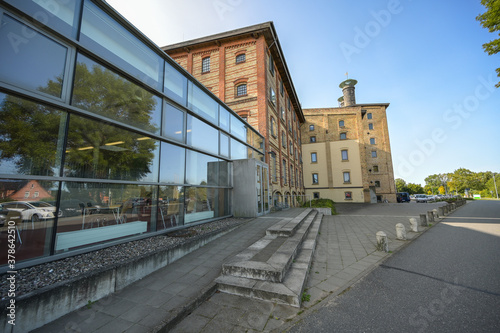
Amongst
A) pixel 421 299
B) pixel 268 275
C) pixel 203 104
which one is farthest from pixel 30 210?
pixel 421 299

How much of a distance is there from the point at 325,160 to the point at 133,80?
1148 inches

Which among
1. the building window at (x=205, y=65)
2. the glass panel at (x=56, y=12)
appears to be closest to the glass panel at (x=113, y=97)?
the glass panel at (x=56, y=12)

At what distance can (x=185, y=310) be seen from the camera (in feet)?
9.02

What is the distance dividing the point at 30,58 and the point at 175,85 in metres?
3.77

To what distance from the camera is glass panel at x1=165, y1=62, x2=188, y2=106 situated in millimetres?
6582

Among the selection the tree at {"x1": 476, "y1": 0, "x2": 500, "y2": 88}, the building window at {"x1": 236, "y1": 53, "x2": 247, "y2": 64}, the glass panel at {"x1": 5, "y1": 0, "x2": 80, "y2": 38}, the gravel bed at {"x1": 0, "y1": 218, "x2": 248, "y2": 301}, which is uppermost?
the building window at {"x1": 236, "y1": 53, "x2": 247, "y2": 64}

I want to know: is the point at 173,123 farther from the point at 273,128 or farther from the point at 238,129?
the point at 273,128

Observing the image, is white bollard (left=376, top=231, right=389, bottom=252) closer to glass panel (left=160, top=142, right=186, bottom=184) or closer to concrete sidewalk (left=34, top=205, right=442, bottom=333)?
concrete sidewalk (left=34, top=205, right=442, bottom=333)

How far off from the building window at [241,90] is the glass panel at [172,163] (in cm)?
1026

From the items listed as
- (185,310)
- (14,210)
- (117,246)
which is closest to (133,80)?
(14,210)

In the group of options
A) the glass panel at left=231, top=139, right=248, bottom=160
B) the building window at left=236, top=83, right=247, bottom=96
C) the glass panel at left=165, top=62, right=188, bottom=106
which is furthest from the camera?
the building window at left=236, top=83, right=247, bottom=96

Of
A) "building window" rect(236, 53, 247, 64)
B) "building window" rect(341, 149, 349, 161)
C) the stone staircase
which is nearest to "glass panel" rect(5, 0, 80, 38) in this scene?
the stone staircase

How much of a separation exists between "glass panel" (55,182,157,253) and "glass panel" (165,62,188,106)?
10.7 ft

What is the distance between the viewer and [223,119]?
33.0ft
